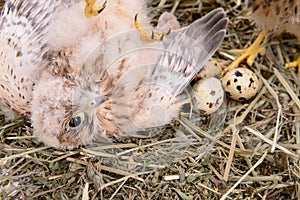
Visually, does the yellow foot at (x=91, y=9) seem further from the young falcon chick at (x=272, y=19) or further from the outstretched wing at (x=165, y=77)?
the young falcon chick at (x=272, y=19)

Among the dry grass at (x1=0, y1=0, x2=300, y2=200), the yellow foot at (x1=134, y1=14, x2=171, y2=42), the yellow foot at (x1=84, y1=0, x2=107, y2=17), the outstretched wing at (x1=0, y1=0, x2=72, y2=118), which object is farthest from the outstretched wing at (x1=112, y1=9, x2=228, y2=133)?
the outstretched wing at (x1=0, y1=0, x2=72, y2=118)

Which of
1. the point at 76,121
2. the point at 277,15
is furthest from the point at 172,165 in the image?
the point at 277,15

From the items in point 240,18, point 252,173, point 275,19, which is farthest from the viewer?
point 240,18

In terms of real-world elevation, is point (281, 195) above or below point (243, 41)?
below

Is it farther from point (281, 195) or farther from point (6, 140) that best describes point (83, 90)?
point (281, 195)

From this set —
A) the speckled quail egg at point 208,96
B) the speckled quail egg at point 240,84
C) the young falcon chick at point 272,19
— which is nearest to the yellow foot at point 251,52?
the young falcon chick at point 272,19

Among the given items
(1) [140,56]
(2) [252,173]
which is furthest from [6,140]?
(2) [252,173]
